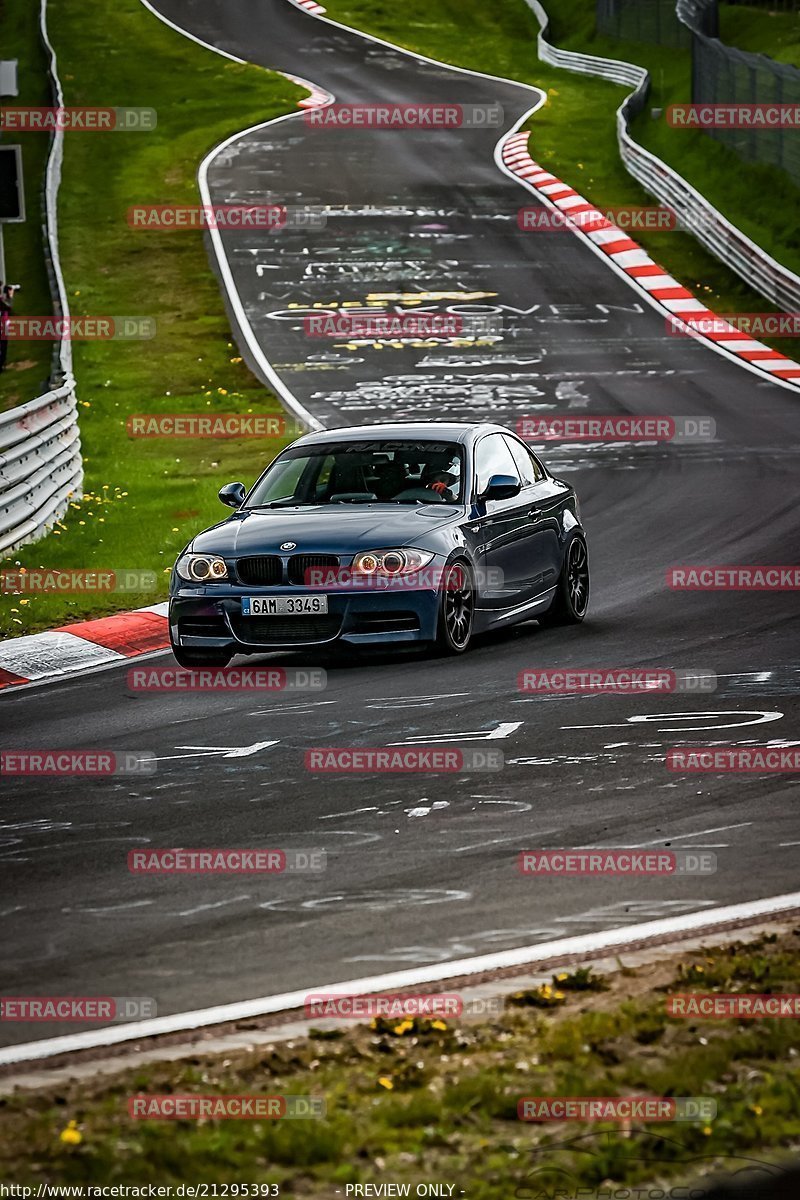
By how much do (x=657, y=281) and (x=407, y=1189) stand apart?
3155 centimetres

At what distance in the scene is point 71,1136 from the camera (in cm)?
477

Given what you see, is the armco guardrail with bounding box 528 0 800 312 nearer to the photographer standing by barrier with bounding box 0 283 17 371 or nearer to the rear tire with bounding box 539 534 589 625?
the photographer standing by barrier with bounding box 0 283 17 371

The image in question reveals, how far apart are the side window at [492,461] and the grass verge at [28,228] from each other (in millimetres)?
9892

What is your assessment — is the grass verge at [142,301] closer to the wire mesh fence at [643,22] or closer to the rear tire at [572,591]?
the rear tire at [572,591]

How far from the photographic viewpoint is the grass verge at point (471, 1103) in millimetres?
4586

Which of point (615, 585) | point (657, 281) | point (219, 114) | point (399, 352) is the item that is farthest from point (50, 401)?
point (219, 114)

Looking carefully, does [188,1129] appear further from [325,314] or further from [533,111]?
[533,111]

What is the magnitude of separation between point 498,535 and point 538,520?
2.18 ft

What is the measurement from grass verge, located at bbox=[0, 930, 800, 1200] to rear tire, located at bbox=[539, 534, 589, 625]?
799 cm

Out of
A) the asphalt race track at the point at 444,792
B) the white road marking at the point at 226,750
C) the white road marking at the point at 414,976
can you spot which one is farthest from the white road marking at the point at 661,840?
the white road marking at the point at 226,750

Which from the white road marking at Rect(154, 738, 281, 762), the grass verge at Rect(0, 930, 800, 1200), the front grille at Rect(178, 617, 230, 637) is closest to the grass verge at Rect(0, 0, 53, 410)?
the front grille at Rect(178, 617, 230, 637)

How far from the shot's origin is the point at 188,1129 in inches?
191

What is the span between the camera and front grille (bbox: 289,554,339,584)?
39.8 feet

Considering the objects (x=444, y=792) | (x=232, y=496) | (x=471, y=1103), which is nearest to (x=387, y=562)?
(x=232, y=496)
